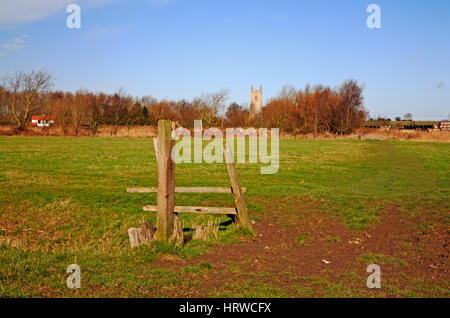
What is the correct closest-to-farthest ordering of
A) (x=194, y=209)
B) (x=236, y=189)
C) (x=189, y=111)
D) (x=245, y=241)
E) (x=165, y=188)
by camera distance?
(x=165, y=188), (x=194, y=209), (x=245, y=241), (x=236, y=189), (x=189, y=111)

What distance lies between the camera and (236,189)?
8.20m

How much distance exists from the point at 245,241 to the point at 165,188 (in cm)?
236

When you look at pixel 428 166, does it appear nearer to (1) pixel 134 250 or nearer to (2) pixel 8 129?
(1) pixel 134 250

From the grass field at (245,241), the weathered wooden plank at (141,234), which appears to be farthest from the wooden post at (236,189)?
the weathered wooden plank at (141,234)

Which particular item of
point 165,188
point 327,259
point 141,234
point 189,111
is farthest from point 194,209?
point 189,111

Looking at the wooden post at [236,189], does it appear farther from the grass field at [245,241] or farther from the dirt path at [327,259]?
the dirt path at [327,259]

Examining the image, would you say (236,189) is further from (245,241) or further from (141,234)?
(141,234)

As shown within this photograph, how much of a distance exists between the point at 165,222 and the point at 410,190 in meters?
10.8

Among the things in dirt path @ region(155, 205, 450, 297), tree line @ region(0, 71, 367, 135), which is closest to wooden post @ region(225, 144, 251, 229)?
dirt path @ region(155, 205, 450, 297)

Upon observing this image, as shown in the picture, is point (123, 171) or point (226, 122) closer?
point (123, 171)

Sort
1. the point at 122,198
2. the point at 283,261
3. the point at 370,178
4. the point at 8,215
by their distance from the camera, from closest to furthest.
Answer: the point at 283,261
the point at 8,215
the point at 122,198
the point at 370,178

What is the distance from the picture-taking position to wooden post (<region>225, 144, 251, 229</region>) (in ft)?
26.6

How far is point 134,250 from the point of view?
6816 millimetres

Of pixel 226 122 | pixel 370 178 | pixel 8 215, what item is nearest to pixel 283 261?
→ pixel 8 215
